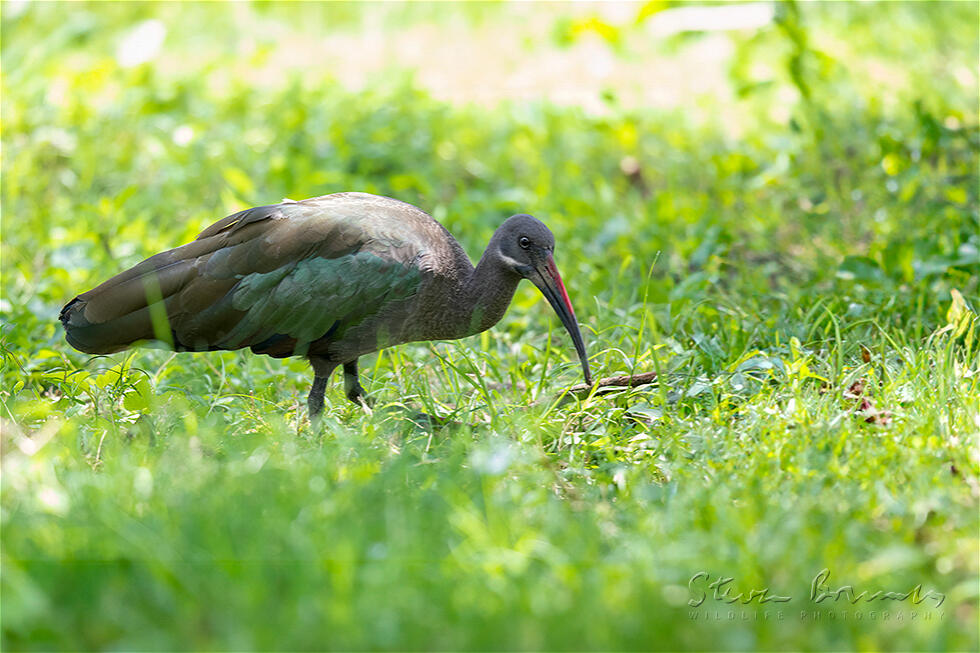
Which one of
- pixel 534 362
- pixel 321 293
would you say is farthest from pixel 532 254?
pixel 321 293

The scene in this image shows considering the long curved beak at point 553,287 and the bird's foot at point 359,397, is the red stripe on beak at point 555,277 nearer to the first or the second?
the long curved beak at point 553,287

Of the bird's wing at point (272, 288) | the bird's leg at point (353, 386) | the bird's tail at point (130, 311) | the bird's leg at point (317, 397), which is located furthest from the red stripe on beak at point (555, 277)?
the bird's tail at point (130, 311)

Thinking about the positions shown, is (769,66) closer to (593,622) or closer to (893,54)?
(893,54)

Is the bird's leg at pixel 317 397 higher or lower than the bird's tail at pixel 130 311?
lower

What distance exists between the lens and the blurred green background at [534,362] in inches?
95.0

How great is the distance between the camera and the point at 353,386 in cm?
407

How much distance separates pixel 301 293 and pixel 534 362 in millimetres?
1060

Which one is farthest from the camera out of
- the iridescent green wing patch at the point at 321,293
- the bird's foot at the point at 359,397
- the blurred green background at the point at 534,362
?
the bird's foot at the point at 359,397

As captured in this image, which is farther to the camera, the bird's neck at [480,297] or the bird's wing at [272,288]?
the bird's neck at [480,297]

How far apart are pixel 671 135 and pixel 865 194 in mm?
1554

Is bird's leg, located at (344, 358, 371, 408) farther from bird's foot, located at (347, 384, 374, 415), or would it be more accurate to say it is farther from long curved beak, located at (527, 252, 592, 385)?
long curved beak, located at (527, 252, 592, 385)

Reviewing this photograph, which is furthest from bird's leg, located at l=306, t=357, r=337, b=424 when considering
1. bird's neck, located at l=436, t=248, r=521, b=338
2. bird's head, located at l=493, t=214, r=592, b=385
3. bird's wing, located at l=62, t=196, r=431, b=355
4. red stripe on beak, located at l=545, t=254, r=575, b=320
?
red stripe on beak, located at l=545, t=254, r=575, b=320

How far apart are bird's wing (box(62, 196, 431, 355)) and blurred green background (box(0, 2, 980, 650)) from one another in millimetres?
244

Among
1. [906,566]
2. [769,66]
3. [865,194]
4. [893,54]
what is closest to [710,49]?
[769,66]
